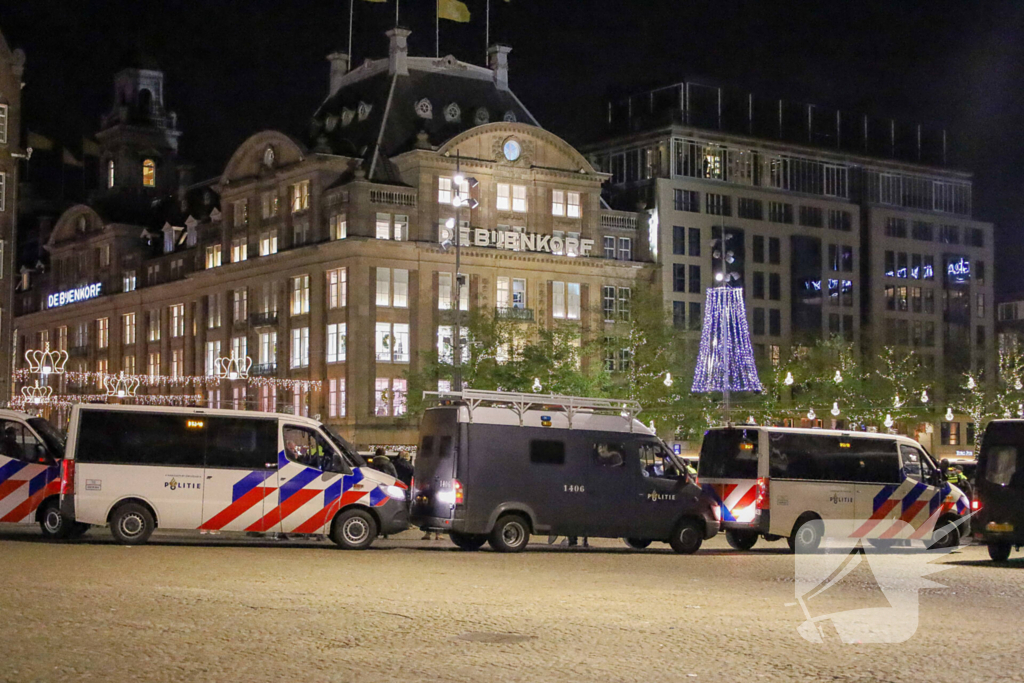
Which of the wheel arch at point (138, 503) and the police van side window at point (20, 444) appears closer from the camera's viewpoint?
the wheel arch at point (138, 503)

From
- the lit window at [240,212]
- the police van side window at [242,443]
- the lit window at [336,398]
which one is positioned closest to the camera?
the police van side window at [242,443]

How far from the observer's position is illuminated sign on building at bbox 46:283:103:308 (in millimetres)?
107312

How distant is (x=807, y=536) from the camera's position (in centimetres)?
2991

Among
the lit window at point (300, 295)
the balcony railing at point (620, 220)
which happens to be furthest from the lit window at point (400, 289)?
the balcony railing at point (620, 220)

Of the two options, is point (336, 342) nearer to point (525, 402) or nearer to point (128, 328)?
point (128, 328)

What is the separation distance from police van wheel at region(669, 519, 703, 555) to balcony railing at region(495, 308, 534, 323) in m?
44.6

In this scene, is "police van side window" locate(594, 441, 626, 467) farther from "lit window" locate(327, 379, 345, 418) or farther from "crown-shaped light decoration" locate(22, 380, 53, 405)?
"lit window" locate(327, 379, 345, 418)

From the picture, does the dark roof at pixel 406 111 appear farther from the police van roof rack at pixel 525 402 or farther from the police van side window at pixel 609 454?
the police van side window at pixel 609 454

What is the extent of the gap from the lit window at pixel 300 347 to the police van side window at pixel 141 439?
193ft

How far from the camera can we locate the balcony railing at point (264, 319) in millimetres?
88688

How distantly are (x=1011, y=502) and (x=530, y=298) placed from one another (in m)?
62.3

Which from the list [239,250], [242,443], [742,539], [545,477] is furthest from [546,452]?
[239,250]

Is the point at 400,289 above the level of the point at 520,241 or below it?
below
